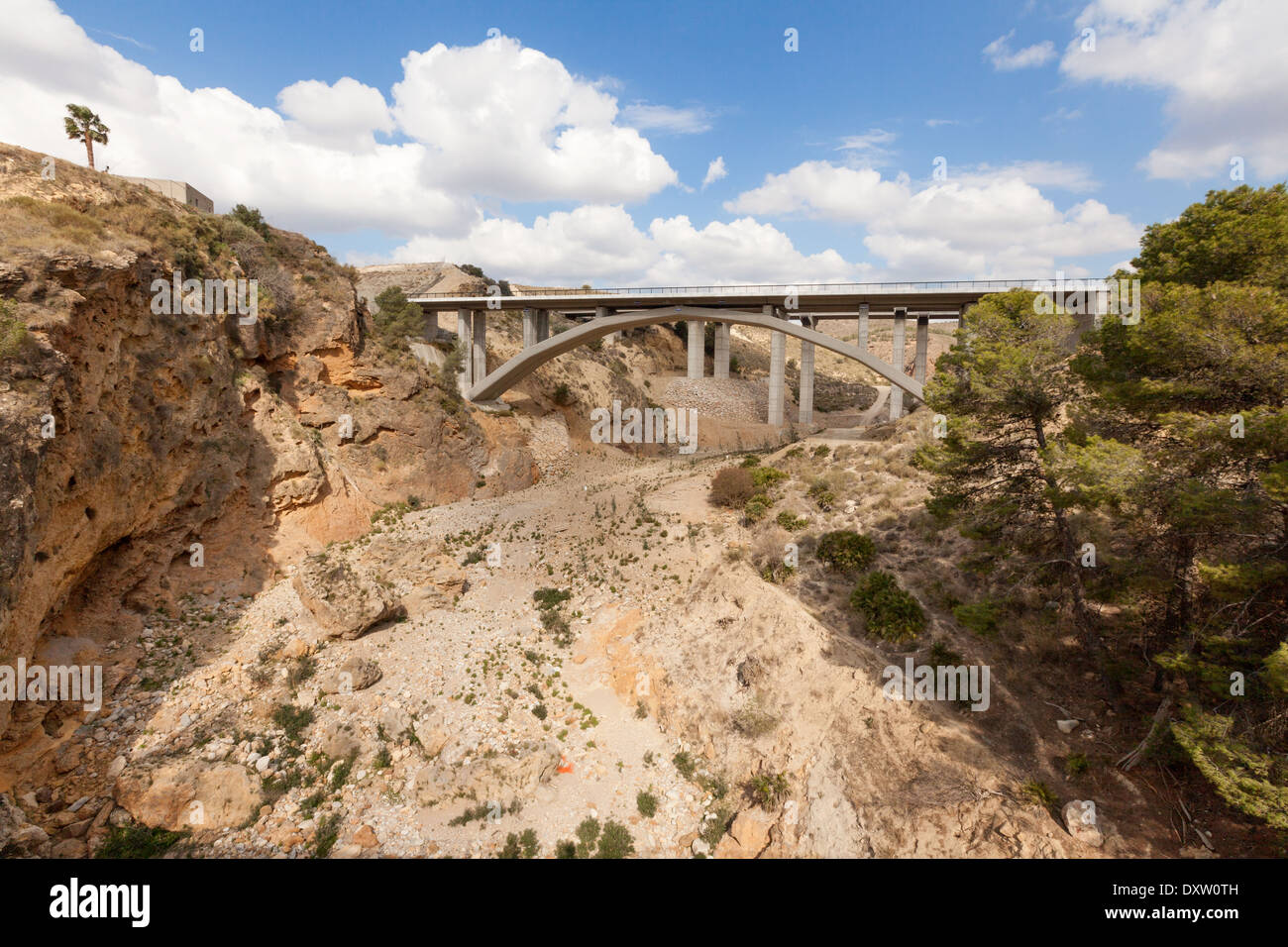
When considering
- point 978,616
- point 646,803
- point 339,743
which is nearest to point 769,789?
point 646,803

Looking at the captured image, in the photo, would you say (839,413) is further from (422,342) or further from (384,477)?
(384,477)

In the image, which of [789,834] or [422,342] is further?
[422,342]

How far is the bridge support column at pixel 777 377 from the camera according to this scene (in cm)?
3453

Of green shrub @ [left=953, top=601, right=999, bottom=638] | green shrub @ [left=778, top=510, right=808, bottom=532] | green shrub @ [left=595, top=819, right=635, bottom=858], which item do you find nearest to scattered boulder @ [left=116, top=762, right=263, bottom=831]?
green shrub @ [left=595, top=819, right=635, bottom=858]

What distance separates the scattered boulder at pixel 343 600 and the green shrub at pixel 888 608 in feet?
43.6

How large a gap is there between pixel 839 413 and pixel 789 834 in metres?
46.4

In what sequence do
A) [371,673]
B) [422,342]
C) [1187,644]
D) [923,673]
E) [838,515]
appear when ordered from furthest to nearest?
[422,342] < [838,515] < [371,673] < [923,673] < [1187,644]

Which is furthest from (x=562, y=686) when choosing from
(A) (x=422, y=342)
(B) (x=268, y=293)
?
(A) (x=422, y=342)

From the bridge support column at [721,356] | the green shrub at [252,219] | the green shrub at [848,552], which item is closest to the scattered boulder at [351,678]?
the green shrub at [848,552]

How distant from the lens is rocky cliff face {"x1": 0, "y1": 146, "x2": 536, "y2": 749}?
1100 cm

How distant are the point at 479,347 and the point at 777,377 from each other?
66.7 feet

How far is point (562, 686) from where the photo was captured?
14734mm

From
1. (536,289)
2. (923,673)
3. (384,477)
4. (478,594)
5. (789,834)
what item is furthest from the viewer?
(536,289)
